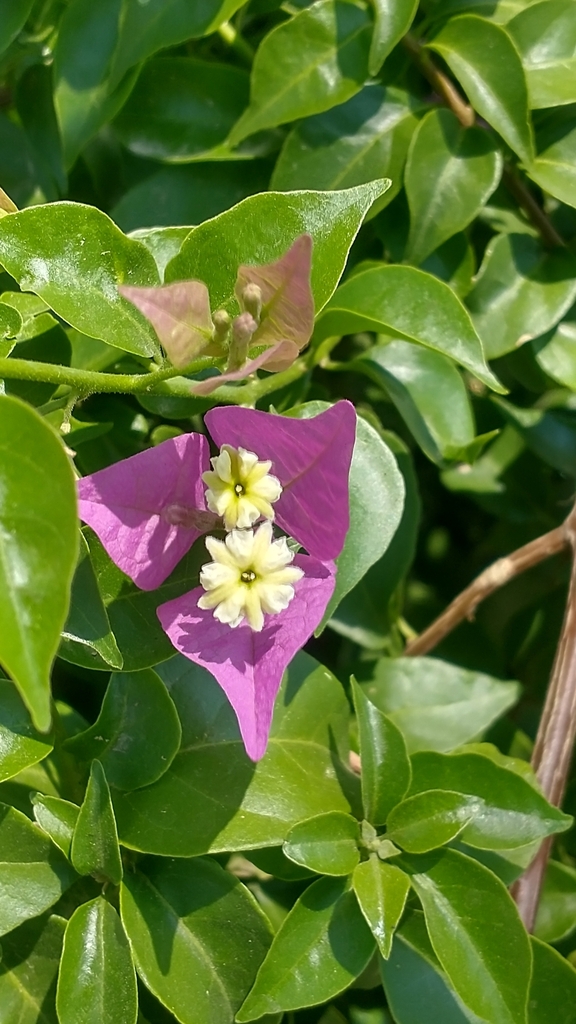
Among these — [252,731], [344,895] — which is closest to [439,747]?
Answer: [344,895]

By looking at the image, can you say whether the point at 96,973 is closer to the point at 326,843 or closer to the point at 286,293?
the point at 326,843

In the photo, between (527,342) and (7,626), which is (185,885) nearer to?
(7,626)

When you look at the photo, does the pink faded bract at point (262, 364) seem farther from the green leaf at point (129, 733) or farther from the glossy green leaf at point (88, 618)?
the green leaf at point (129, 733)

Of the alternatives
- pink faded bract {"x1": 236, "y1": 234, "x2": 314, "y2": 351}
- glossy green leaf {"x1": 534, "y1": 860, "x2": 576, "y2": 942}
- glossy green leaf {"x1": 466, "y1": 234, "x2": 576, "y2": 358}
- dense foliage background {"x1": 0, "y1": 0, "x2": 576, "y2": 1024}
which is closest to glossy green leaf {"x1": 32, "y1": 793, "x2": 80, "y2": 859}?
dense foliage background {"x1": 0, "y1": 0, "x2": 576, "y2": 1024}

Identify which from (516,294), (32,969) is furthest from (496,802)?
(516,294)

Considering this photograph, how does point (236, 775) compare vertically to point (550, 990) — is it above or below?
above
